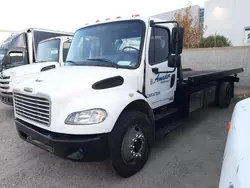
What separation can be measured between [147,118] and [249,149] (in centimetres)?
194

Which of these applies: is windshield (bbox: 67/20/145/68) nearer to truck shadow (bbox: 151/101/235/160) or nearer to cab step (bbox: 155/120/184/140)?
cab step (bbox: 155/120/184/140)

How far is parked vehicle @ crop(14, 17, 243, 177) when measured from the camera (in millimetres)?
2469

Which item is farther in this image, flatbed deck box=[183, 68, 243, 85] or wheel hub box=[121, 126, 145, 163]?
flatbed deck box=[183, 68, 243, 85]

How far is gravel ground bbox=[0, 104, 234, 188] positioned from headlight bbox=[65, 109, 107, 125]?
0.97 m

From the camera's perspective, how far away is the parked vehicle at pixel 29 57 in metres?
5.87

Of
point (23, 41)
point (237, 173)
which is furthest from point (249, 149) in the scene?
point (23, 41)

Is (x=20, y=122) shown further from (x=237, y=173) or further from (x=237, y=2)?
(x=237, y=2)

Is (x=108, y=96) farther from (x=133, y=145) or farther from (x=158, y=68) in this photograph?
(x=158, y=68)

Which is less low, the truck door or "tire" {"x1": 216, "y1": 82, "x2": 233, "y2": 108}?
the truck door

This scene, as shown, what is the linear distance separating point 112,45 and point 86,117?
4.71ft

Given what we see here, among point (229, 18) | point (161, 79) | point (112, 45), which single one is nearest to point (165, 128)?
point (161, 79)

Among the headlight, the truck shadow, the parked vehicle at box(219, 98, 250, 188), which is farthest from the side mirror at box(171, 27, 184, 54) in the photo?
the parked vehicle at box(219, 98, 250, 188)

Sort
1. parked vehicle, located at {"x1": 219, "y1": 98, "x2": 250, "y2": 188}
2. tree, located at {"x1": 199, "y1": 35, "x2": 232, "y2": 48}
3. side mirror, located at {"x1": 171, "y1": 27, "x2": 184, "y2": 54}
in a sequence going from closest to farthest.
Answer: parked vehicle, located at {"x1": 219, "y1": 98, "x2": 250, "y2": 188}, side mirror, located at {"x1": 171, "y1": 27, "x2": 184, "y2": 54}, tree, located at {"x1": 199, "y1": 35, "x2": 232, "y2": 48}

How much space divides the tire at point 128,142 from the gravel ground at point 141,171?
17 cm
